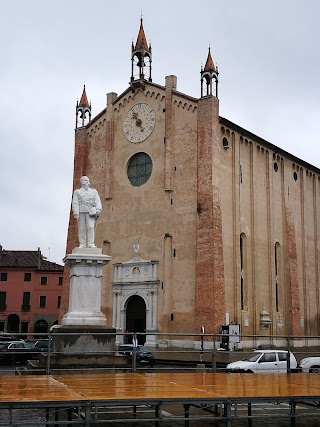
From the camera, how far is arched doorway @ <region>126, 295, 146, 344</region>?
3506 centimetres

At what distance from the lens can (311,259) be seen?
4291cm

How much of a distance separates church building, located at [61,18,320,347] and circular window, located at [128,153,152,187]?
0.24 ft

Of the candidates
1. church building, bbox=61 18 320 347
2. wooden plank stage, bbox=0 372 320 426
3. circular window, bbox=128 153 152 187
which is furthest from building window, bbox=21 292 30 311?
wooden plank stage, bbox=0 372 320 426

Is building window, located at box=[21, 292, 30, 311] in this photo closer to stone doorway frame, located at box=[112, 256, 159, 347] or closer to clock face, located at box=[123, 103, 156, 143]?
stone doorway frame, located at box=[112, 256, 159, 347]

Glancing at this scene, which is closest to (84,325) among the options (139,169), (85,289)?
(85,289)

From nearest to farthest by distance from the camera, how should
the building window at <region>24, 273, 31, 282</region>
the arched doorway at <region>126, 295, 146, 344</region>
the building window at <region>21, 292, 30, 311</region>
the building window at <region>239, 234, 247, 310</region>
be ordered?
the building window at <region>239, 234, 247, 310</region> → the arched doorway at <region>126, 295, 146, 344</region> → the building window at <region>21, 292, 30, 311</region> → the building window at <region>24, 273, 31, 282</region>

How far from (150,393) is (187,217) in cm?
2640

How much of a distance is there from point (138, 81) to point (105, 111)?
145 inches

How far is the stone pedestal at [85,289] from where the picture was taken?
1655 centimetres

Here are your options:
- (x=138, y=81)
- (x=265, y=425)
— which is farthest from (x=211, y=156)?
(x=265, y=425)

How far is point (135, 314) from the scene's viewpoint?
3547 cm

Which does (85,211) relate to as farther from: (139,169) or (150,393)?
(139,169)

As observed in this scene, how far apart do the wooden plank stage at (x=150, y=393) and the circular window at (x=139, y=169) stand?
27.2m

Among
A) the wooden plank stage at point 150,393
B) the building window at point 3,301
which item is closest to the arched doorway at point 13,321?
the building window at point 3,301
